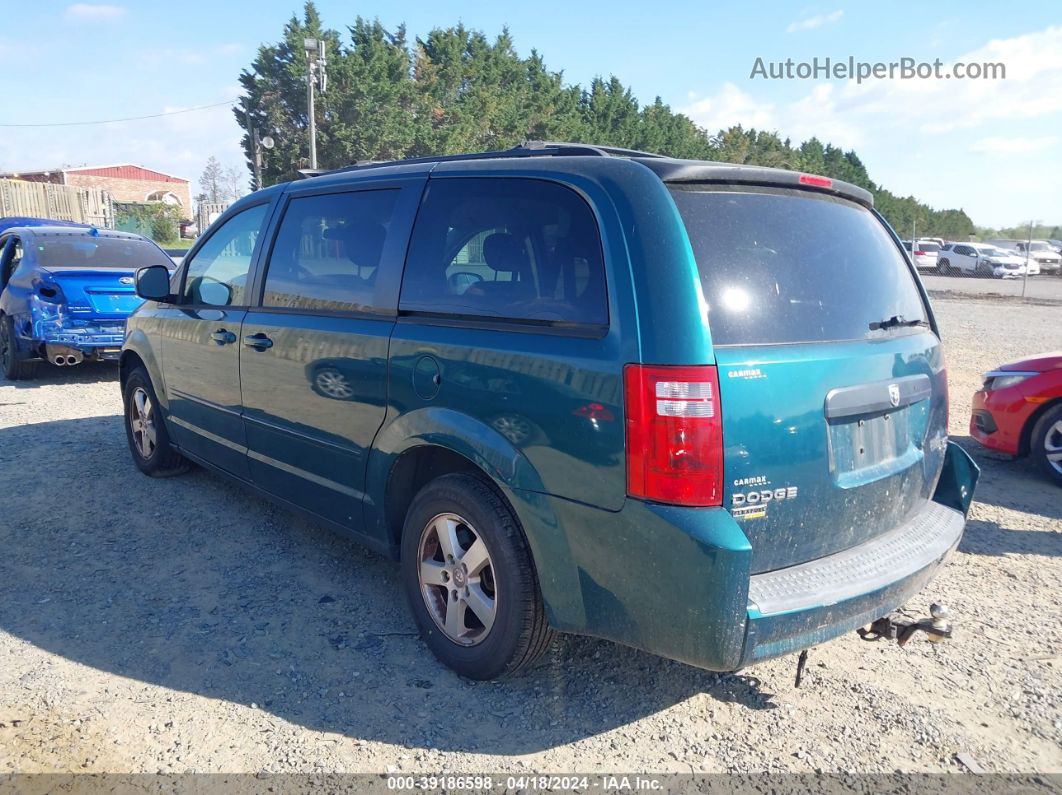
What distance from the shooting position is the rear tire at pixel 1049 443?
Result: 5.71 meters

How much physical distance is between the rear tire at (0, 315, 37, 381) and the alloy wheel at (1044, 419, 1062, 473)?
9.78 m

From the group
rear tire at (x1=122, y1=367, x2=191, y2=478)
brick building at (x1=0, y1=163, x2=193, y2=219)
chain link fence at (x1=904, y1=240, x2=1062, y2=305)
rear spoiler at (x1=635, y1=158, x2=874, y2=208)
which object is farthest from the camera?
brick building at (x1=0, y1=163, x2=193, y2=219)

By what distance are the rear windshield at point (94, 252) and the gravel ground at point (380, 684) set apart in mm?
5613

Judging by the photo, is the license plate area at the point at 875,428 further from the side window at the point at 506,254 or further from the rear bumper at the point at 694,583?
the side window at the point at 506,254

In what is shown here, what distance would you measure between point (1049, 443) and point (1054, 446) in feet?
0.12

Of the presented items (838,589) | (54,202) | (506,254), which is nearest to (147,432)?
(506,254)

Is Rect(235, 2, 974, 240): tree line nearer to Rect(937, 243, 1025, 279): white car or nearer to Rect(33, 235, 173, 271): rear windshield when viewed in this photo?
Rect(937, 243, 1025, 279): white car

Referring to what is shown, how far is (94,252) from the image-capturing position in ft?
31.0

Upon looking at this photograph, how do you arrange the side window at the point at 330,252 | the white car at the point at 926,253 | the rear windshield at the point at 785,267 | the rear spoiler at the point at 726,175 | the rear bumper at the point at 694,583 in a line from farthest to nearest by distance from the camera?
the white car at the point at 926,253
the side window at the point at 330,252
the rear spoiler at the point at 726,175
the rear windshield at the point at 785,267
the rear bumper at the point at 694,583

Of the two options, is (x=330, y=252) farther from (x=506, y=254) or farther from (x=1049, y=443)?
(x=1049, y=443)

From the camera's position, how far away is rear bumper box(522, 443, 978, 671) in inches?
94.1

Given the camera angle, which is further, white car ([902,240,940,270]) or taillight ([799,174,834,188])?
white car ([902,240,940,270])

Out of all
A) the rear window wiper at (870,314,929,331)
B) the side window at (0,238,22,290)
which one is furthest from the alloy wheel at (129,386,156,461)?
the side window at (0,238,22,290)

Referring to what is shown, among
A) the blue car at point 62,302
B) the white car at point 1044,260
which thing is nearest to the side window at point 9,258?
the blue car at point 62,302
